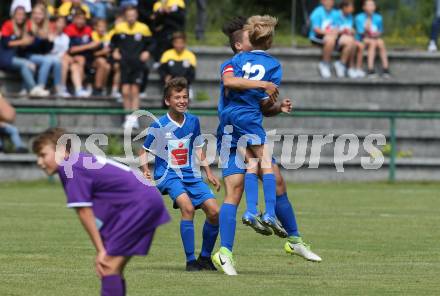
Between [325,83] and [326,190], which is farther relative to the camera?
[325,83]

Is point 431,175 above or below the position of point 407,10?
below

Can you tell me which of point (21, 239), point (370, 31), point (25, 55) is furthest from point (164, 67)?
point (21, 239)

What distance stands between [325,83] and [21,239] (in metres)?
10.8

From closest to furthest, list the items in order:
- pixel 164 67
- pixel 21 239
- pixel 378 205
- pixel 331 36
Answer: pixel 21 239 → pixel 378 205 → pixel 164 67 → pixel 331 36

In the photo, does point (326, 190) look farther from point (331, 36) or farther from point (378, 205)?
point (331, 36)

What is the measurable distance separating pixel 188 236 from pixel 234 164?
26.7 inches

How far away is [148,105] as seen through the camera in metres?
20.1

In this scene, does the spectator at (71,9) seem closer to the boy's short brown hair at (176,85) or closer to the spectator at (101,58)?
the spectator at (101,58)

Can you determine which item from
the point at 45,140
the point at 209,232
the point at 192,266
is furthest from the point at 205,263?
the point at 45,140

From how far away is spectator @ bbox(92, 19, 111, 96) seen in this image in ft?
66.8

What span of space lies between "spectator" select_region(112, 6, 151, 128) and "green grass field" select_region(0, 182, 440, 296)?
137 inches

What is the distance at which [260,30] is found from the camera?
29.7ft

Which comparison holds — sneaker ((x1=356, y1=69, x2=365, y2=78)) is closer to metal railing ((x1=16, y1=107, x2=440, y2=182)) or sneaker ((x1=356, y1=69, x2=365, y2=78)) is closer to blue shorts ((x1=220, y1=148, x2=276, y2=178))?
metal railing ((x1=16, y1=107, x2=440, y2=182))

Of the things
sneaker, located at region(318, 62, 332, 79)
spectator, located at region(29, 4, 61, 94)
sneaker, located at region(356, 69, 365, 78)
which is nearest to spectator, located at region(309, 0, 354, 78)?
sneaker, located at region(318, 62, 332, 79)
